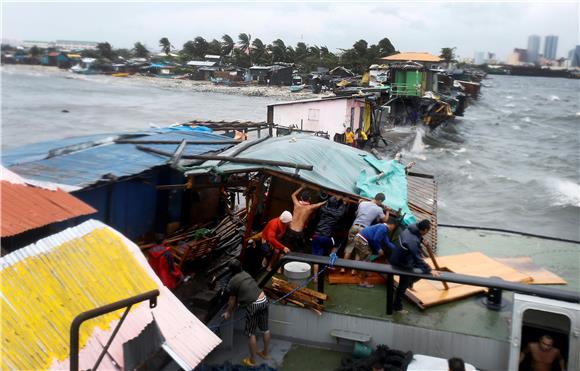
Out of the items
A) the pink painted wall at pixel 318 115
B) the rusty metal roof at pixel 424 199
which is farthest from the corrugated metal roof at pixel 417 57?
the rusty metal roof at pixel 424 199

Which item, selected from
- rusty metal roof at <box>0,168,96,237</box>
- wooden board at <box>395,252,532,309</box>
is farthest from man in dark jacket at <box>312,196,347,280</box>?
rusty metal roof at <box>0,168,96,237</box>

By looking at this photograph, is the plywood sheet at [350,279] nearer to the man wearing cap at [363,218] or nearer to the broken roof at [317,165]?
the man wearing cap at [363,218]

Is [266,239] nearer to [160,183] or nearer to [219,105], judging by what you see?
[160,183]

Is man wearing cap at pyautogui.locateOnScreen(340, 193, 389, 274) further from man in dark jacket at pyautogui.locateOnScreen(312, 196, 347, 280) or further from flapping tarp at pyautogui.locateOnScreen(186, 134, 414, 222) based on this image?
flapping tarp at pyautogui.locateOnScreen(186, 134, 414, 222)

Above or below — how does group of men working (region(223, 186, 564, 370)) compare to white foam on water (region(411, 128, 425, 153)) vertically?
above

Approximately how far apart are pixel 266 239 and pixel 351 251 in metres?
1.33

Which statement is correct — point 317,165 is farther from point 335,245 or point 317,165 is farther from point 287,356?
point 287,356

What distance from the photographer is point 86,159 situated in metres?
7.70

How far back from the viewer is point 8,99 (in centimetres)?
5872

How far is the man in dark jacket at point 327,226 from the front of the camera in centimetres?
774

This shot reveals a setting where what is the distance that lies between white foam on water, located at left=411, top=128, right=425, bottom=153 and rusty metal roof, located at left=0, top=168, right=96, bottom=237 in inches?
1222

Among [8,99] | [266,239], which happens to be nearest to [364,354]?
[266,239]

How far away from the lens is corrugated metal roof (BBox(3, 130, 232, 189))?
664 centimetres

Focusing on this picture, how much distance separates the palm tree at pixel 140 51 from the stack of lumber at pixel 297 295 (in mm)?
109192
